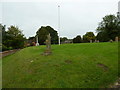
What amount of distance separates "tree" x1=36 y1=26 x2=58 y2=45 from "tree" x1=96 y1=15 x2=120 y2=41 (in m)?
20.5

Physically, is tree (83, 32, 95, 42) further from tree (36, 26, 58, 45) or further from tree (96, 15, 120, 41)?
tree (36, 26, 58, 45)

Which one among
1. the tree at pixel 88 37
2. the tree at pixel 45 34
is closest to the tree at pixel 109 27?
the tree at pixel 88 37

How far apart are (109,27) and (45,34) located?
87.2ft

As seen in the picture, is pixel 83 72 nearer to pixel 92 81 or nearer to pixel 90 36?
pixel 92 81

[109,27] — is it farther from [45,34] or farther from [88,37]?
[45,34]

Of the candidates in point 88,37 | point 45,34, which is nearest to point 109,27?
point 88,37

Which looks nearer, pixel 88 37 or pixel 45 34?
pixel 45 34

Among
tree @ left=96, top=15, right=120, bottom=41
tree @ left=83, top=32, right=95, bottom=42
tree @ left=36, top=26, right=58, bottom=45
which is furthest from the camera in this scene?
tree @ left=83, top=32, right=95, bottom=42

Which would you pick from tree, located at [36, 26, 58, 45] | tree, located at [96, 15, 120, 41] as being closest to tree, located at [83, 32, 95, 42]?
tree, located at [96, 15, 120, 41]

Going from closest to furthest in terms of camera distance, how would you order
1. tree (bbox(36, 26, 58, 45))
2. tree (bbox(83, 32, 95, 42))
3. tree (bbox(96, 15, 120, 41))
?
tree (bbox(96, 15, 120, 41)), tree (bbox(36, 26, 58, 45)), tree (bbox(83, 32, 95, 42))

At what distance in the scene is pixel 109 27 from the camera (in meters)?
49.5

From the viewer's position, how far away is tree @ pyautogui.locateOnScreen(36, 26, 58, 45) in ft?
173

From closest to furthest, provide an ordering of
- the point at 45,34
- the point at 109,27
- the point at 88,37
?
the point at 109,27
the point at 45,34
the point at 88,37

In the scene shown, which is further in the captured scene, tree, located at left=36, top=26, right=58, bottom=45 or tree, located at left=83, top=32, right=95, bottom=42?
tree, located at left=83, top=32, right=95, bottom=42
